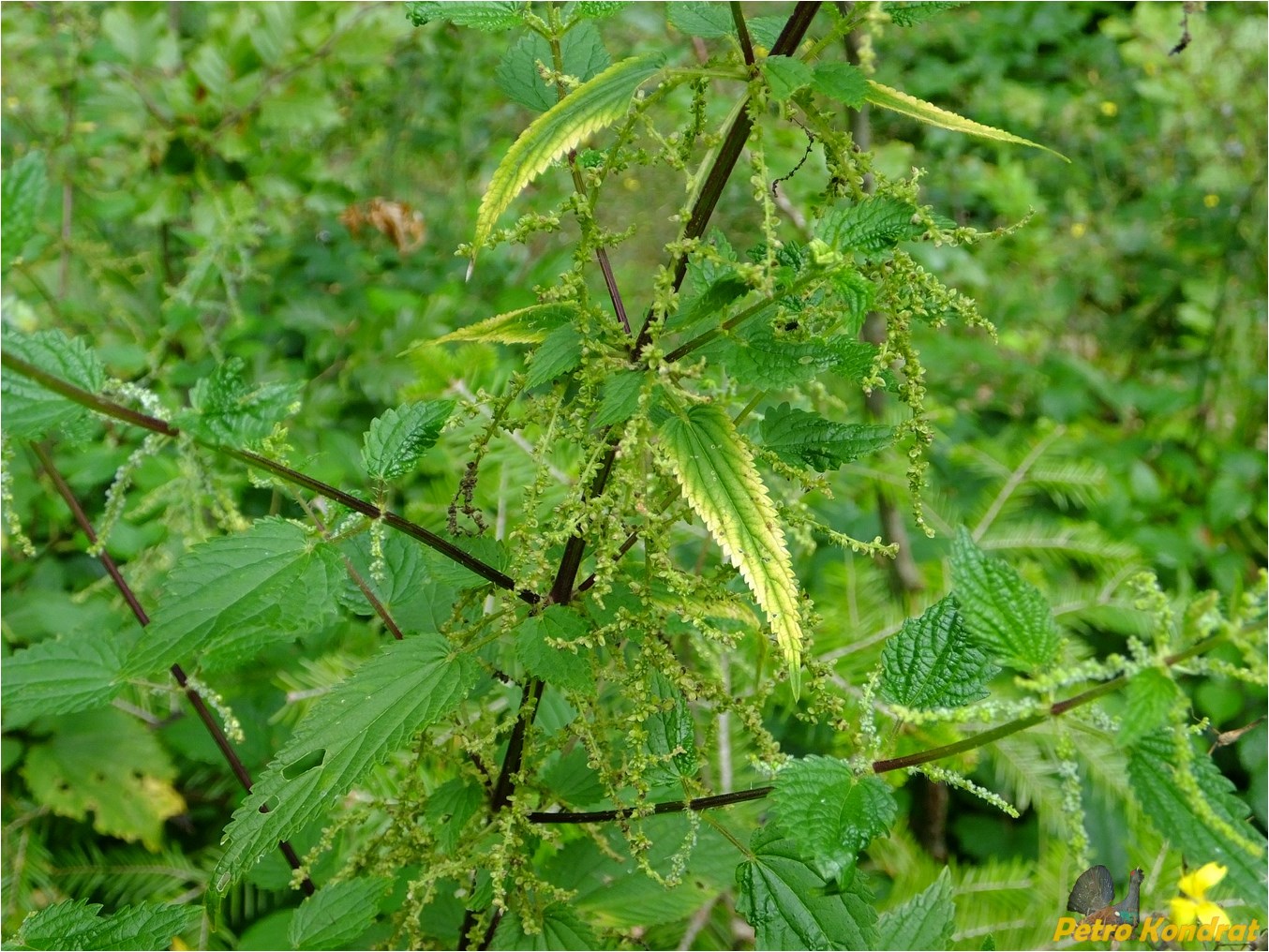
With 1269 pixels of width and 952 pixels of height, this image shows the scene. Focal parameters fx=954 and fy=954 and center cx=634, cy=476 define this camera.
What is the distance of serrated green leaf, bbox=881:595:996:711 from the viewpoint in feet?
2.19

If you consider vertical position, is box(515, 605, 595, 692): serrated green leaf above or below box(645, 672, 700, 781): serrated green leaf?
above

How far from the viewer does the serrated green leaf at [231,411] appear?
60 centimetres

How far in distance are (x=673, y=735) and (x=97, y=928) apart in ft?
1.54

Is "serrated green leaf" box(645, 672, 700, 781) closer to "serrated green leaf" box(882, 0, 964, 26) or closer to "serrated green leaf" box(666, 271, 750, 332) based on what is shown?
"serrated green leaf" box(666, 271, 750, 332)

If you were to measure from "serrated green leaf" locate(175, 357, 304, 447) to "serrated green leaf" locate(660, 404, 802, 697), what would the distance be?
0.26 m

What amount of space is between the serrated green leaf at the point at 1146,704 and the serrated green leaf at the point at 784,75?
1.30 ft

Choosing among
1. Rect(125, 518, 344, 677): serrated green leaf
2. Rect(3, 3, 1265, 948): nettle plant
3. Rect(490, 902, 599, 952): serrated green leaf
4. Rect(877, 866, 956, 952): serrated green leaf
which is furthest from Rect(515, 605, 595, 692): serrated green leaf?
Rect(877, 866, 956, 952): serrated green leaf

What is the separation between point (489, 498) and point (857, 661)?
0.57 metres

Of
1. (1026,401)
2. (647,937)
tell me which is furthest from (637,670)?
(1026,401)

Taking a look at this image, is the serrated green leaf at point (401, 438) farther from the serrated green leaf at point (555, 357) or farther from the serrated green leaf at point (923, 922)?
the serrated green leaf at point (923, 922)

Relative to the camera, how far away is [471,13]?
67 cm

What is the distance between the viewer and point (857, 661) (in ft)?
4.43

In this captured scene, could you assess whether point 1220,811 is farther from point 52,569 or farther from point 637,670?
point 52,569

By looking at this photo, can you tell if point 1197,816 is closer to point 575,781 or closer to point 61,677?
point 575,781
